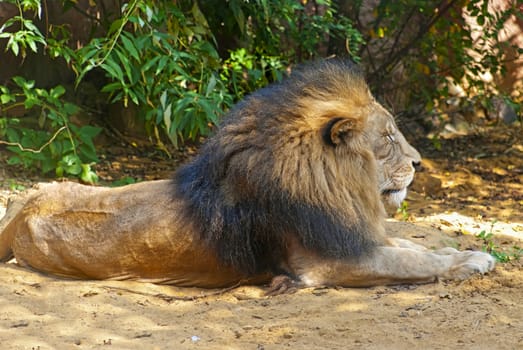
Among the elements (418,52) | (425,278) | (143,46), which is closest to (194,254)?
(425,278)

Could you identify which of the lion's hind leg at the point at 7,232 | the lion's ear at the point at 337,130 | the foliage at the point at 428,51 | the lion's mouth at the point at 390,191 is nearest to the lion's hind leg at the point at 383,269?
the lion's mouth at the point at 390,191

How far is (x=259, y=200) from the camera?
391 centimetres

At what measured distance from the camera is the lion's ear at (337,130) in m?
3.96

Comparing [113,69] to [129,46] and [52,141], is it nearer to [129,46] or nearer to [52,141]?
[129,46]

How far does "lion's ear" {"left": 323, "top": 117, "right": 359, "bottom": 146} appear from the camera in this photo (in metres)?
3.96

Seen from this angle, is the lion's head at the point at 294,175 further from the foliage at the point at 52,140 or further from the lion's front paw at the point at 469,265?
the foliage at the point at 52,140

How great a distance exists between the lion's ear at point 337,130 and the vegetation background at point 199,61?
5.57 ft

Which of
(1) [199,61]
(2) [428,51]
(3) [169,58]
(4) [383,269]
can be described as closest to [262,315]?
(4) [383,269]

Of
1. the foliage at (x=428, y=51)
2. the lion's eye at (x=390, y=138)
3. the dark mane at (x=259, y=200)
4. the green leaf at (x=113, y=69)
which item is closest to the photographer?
the dark mane at (x=259, y=200)

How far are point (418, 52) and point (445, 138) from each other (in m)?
1.07

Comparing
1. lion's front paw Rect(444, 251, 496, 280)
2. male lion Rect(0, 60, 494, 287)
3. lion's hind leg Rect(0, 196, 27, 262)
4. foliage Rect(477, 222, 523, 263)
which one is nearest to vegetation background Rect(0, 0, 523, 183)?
lion's hind leg Rect(0, 196, 27, 262)

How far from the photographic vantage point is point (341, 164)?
4016mm

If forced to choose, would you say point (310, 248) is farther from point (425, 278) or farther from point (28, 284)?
point (28, 284)

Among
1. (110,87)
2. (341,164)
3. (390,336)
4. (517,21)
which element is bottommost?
(390,336)
